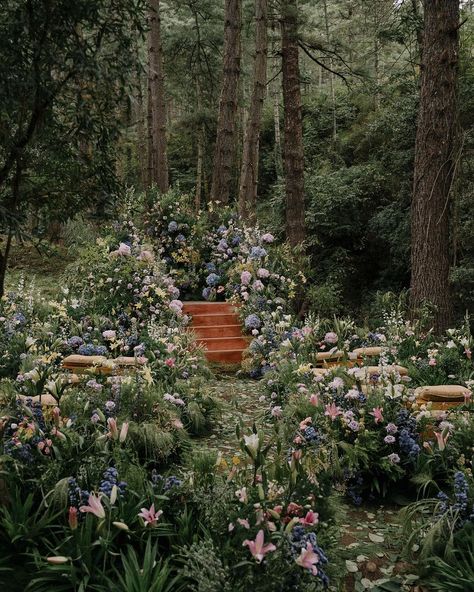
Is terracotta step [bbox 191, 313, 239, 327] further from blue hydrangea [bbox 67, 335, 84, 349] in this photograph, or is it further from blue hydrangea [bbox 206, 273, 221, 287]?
blue hydrangea [bbox 67, 335, 84, 349]

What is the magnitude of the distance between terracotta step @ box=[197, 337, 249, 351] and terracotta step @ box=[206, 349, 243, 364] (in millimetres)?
125

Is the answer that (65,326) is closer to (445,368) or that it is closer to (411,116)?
(445,368)

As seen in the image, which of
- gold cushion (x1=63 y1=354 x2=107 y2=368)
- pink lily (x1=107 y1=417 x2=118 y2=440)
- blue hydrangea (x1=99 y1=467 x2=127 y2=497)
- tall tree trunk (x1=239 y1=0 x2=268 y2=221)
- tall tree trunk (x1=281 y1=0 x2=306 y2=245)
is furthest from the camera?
tall tree trunk (x1=239 y1=0 x2=268 y2=221)

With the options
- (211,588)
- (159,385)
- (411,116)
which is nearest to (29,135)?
(211,588)

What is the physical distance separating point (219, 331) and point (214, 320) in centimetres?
29

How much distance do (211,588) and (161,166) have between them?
10911mm

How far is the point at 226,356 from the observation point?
8.02 m

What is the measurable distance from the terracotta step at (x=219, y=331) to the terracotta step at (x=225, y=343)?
121mm

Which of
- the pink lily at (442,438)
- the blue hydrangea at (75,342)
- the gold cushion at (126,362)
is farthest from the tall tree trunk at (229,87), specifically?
the pink lily at (442,438)

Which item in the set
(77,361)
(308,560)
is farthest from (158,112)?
(308,560)

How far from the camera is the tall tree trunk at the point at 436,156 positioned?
20.8ft

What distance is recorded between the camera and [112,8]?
2.85m

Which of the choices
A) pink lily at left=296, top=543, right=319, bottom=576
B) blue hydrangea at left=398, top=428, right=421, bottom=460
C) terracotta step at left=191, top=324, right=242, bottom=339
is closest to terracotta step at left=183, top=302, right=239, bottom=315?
terracotta step at left=191, top=324, right=242, bottom=339

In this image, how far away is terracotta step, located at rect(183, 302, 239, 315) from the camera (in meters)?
8.81
